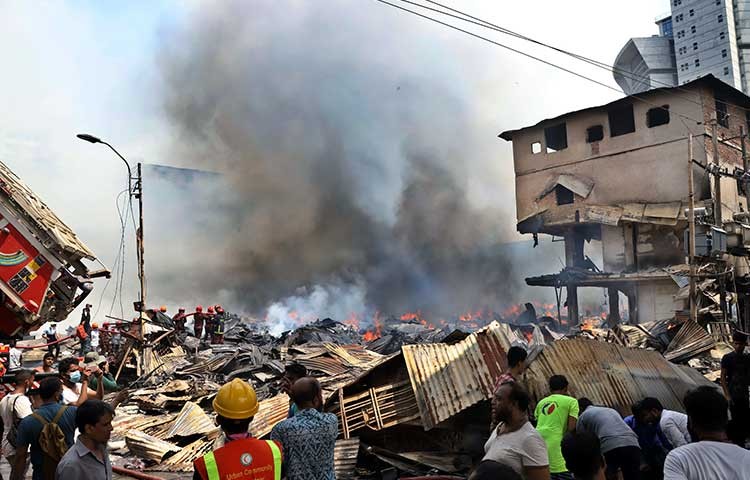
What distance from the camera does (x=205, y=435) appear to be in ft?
29.2

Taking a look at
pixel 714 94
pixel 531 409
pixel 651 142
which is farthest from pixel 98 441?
pixel 714 94

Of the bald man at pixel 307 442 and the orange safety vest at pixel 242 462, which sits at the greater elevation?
the orange safety vest at pixel 242 462

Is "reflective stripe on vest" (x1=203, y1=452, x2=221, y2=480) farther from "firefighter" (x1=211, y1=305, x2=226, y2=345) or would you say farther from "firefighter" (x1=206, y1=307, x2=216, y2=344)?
"firefighter" (x1=206, y1=307, x2=216, y2=344)

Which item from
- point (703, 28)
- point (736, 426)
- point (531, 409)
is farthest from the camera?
point (703, 28)

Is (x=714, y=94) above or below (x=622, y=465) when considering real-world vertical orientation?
above

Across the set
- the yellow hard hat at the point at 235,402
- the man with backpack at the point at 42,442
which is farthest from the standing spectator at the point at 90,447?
the yellow hard hat at the point at 235,402

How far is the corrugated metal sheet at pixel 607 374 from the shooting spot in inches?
276

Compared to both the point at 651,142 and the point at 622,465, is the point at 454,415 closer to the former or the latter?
the point at 622,465

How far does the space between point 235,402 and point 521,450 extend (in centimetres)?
175

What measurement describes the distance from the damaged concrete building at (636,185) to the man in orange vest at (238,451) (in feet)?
76.2

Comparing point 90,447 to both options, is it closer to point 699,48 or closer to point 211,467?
point 211,467

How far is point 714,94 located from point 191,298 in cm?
3551

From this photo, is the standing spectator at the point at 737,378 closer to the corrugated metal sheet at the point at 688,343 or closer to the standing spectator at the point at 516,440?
the standing spectator at the point at 516,440

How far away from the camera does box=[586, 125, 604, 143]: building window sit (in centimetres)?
2825
